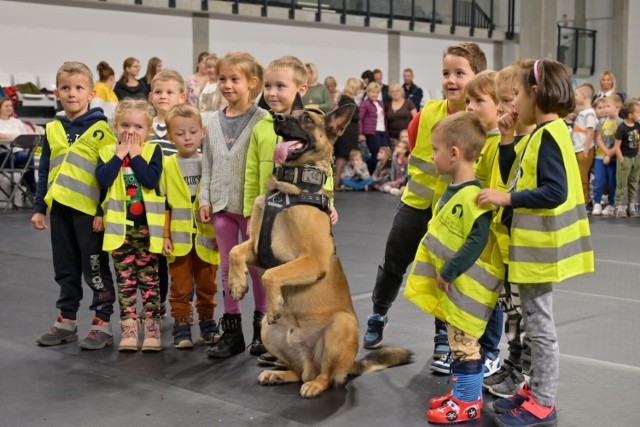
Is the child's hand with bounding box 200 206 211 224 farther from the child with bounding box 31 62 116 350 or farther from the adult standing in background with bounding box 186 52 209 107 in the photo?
the adult standing in background with bounding box 186 52 209 107

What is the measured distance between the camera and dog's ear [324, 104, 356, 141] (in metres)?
4.09

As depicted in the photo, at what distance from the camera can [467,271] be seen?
3570 millimetres

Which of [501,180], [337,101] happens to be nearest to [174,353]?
[501,180]

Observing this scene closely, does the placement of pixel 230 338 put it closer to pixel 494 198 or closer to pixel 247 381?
pixel 247 381

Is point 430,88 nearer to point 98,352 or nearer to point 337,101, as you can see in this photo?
point 337,101

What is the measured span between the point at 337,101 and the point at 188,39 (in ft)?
17.4

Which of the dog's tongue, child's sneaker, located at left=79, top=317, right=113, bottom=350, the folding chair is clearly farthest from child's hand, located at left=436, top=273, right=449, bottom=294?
the folding chair

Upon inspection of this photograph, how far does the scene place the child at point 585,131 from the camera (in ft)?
39.8

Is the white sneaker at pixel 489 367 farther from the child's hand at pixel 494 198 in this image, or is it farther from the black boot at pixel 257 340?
the black boot at pixel 257 340

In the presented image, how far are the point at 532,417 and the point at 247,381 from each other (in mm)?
1491

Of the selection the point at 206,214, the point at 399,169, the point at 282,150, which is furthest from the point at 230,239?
the point at 399,169

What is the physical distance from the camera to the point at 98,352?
15.6ft

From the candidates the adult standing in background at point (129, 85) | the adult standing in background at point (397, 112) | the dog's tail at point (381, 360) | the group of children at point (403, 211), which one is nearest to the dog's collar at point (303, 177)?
the group of children at point (403, 211)

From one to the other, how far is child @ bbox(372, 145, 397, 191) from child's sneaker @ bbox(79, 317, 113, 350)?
10406 millimetres
